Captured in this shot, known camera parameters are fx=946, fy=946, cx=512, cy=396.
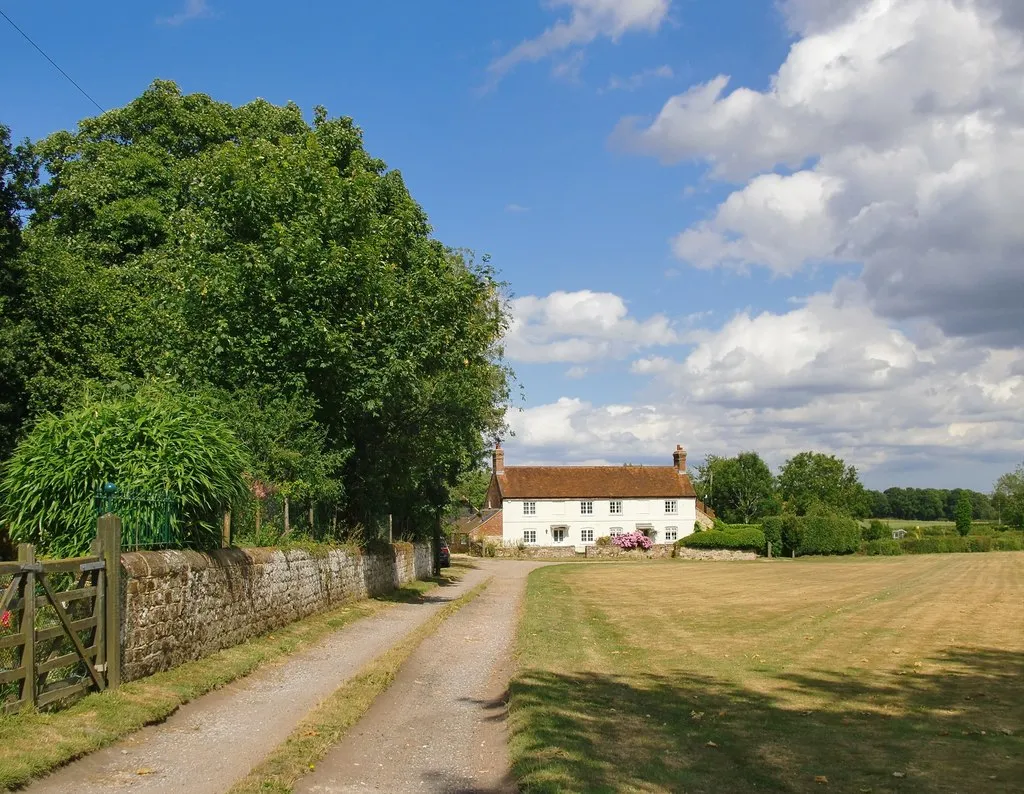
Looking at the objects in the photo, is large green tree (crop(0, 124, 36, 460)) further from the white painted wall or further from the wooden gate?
the white painted wall

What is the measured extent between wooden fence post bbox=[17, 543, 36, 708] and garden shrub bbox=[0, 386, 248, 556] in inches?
A: 93.1

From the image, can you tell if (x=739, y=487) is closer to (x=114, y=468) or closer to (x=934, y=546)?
(x=934, y=546)

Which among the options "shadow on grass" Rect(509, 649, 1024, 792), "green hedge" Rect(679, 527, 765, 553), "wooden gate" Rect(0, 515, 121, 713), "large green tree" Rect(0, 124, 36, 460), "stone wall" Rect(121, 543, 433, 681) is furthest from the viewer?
"green hedge" Rect(679, 527, 765, 553)

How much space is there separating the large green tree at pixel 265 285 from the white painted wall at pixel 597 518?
163 feet

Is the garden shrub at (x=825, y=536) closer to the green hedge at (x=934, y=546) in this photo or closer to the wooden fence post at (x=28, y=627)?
the green hedge at (x=934, y=546)

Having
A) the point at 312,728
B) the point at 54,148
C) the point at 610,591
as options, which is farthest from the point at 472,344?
the point at 54,148

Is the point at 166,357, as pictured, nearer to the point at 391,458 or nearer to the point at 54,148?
the point at 391,458

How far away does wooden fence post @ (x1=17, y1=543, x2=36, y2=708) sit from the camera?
8133 millimetres

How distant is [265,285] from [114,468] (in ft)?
32.1

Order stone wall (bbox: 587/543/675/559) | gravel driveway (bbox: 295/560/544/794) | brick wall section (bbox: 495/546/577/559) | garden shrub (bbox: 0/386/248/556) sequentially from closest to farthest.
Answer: gravel driveway (bbox: 295/560/544/794)
garden shrub (bbox: 0/386/248/556)
stone wall (bbox: 587/543/675/559)
brick wall section (bbox: 495/546/577/559)

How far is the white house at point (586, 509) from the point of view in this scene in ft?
279

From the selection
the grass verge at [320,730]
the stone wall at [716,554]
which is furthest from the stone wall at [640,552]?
the grass verge at [320,730]

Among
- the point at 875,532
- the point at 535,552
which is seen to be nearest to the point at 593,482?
the point at 535,552

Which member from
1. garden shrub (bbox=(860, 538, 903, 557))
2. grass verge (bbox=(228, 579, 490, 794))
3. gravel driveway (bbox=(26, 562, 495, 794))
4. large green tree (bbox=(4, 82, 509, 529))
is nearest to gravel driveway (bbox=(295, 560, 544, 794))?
grass verge (bbox=(228, 579, 490, 794))
